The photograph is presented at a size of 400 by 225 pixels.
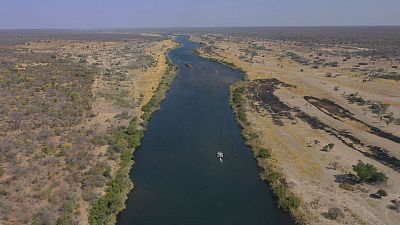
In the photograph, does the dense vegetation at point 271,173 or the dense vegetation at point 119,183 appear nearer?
the dense vegetation at point 119,183

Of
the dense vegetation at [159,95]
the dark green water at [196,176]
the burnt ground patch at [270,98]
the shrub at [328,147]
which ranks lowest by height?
the dark green water at [196,176]

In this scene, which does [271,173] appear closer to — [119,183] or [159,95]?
[119,183]

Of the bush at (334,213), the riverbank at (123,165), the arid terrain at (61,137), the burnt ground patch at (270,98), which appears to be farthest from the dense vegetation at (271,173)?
the arid terrain at (61,137)

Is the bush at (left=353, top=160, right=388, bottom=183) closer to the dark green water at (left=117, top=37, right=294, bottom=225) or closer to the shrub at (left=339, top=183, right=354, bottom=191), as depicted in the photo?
the shrub at (left=339, top=183, right=354, bottom=191)

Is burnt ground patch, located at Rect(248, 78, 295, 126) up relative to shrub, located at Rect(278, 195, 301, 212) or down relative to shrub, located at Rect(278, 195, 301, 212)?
up

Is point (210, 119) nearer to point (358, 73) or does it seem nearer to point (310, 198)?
point (310, 198)

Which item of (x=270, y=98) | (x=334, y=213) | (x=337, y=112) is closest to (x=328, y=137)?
(x=337, y=112)

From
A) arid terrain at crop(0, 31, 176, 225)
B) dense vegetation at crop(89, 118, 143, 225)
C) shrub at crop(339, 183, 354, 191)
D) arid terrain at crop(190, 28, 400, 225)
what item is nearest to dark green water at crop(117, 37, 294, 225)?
dense vegetation at crop(89, 118, 143, 225)

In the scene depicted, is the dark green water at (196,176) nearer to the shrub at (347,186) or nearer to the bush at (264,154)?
the bush at (264,154)
